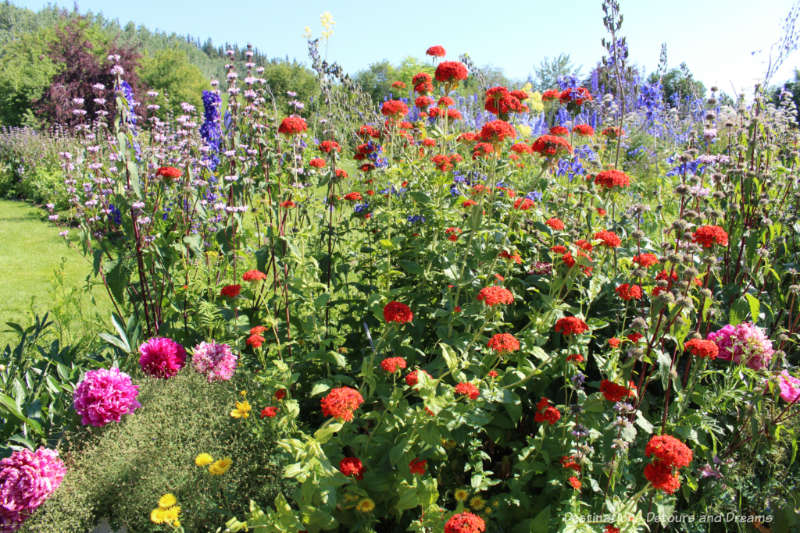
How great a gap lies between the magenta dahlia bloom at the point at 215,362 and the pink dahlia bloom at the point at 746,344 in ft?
7.09

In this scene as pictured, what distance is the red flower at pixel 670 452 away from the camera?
1339mm

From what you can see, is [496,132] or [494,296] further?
[496,132]

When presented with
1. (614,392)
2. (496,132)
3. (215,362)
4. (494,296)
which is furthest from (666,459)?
(215,362)

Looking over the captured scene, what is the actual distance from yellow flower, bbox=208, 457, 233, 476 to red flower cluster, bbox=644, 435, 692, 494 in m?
1.45

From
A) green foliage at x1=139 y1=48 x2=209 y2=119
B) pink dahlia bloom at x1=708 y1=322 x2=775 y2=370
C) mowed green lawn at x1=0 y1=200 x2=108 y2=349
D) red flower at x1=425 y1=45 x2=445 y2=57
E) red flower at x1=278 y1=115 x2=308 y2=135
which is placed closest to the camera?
pink dahlia bloom at x1=708 y1=322 x2=775 y2=370

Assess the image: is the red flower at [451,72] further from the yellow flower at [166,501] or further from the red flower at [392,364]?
the yellow flower at [166,501]

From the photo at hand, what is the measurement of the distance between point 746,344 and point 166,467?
235 centimetres

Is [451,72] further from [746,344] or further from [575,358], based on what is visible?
[746,344]

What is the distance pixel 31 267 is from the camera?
Answer: 5258 mm

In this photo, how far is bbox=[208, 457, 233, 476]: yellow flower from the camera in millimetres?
1772

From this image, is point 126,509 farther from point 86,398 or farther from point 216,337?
point 216,337

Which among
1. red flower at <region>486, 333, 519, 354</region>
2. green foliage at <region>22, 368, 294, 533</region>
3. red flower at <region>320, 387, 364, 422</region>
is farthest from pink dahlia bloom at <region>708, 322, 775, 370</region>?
green foliage at <region>22, 368, 294, 533</region>

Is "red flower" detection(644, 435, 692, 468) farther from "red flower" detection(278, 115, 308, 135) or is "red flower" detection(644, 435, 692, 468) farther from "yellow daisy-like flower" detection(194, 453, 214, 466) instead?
"red flower" detection(278, 115, 308, 135)

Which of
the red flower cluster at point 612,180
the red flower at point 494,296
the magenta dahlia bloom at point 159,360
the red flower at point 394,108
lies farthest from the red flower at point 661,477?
the magenta dahlia bloom at point 159,360
